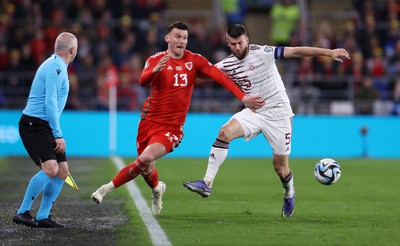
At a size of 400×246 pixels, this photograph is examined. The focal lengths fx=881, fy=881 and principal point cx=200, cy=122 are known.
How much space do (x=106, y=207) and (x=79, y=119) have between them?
12.9 metres

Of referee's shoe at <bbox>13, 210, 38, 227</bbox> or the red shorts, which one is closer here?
referee's shoe at <bbox>13, 210, 38, 227</bbox>

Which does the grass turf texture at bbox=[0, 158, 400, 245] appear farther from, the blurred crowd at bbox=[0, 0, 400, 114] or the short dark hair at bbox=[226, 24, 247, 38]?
the blurred crowd at bbox=[0, 0, 400, 114]

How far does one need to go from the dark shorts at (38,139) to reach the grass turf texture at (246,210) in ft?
2.69

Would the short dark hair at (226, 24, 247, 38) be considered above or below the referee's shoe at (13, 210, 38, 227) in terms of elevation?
above

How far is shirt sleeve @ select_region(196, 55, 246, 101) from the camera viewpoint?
407 inches

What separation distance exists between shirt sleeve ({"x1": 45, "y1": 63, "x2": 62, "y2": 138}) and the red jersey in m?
1.36

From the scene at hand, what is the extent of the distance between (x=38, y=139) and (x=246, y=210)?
3135 mm

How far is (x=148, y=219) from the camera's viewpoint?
10.2 m

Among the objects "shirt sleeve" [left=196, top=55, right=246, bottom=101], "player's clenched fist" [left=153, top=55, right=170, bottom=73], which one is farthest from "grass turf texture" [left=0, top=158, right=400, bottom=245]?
"player's clenched fist" [left=153, top=55, right=170, bottom=73]

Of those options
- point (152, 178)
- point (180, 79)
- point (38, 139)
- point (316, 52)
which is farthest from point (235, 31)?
point (38, 139)

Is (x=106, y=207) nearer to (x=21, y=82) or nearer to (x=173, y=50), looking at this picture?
(x=173, y=50)

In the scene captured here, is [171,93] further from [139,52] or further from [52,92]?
[139,52]

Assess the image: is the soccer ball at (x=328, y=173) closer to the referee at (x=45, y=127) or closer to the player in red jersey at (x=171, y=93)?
the player in red jersey at (x=171, y=93)

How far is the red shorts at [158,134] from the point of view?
33.8 ft
